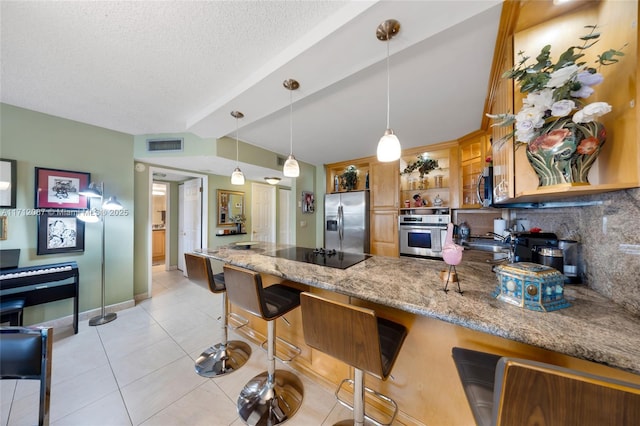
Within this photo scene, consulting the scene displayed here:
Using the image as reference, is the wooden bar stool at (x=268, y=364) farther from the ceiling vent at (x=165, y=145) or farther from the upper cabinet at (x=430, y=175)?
the upper cabinet at (x=430, y=175)

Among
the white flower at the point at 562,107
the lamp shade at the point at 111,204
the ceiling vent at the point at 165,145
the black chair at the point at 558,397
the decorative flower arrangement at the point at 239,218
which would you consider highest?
the ceiling vent at the point at 165,145

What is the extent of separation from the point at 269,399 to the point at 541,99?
2.30 m

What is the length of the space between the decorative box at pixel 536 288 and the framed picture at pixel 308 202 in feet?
12.7

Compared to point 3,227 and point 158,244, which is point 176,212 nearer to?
point 158,244

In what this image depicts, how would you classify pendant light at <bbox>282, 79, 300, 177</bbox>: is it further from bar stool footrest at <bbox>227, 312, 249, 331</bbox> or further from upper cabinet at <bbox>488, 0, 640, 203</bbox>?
bar stool footrest at <bbox>227, 312, 249, 331</bbox>

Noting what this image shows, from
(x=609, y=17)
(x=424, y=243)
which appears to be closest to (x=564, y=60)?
(x=609, y=17)

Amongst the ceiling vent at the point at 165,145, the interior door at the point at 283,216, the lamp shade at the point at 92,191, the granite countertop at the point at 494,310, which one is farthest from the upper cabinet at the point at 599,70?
the interior door at the point at 283,216

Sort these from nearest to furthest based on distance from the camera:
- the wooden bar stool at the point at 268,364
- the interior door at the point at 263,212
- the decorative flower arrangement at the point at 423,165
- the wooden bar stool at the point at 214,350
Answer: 1. the wooden bar stool at the point at 268,364
2. the wooden bar stool at the point at 214,350
3. the decorative flower arrangement at the point at 423,165
4. the interior door at the point at 263,212

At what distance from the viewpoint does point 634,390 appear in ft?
1.47

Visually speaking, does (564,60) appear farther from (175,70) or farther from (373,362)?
(175,70)

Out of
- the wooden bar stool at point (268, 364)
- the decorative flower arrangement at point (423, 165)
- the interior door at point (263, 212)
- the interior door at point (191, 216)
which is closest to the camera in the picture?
the wooden bar stool at point (268, 364)

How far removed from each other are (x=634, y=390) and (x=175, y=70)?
268 cm

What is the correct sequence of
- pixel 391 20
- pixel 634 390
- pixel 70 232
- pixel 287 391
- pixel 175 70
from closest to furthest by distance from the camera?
pixel 634 390
pixel 391 20
pixel 287 391
pixel 175 70
pixel 70 232

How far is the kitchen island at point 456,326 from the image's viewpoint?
2.24 ft
